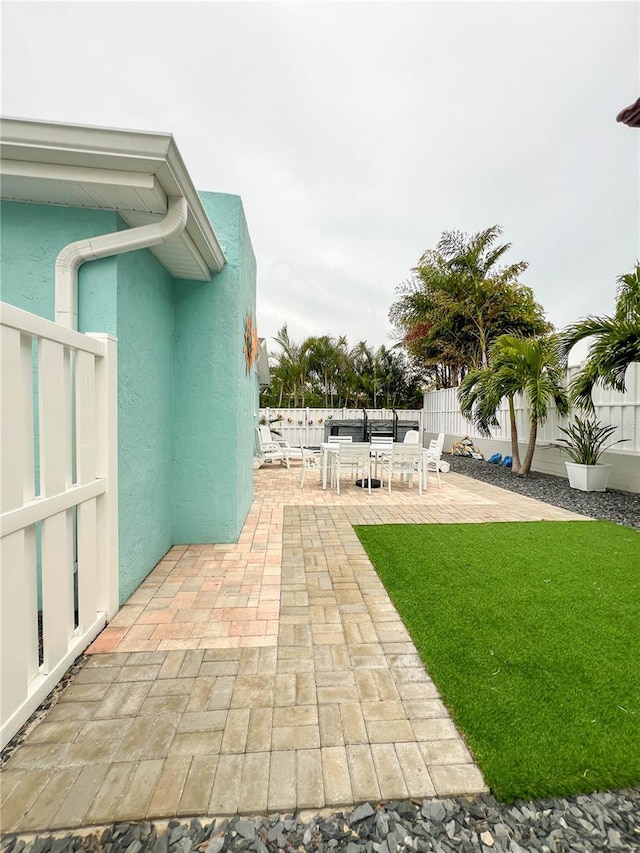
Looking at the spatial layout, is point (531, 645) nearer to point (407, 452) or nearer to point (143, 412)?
point (143, 412)

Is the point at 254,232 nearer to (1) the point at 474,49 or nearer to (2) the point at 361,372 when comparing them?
(2) the point at 361,372

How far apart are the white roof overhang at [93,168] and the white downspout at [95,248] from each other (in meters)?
0.12

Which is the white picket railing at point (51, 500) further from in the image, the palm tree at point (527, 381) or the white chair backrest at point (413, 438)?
the white chair backrest at point (413, 438)

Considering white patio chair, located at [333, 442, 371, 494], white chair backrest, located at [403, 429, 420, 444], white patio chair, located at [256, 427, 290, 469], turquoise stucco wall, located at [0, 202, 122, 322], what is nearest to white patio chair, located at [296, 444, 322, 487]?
white patio chair, located at [256, 427, 290, 469]

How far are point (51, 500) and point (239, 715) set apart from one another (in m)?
1.52

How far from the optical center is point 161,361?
12.4ft

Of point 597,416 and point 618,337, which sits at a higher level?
point 618,337

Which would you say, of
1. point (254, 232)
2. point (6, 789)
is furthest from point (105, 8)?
point (254, 232)

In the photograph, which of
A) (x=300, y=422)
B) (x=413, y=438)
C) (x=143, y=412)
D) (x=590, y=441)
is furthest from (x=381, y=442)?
(x=143, y=412)

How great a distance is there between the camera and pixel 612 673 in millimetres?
2180

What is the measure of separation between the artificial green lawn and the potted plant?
12.2 feet

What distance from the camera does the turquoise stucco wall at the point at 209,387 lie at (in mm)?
4188

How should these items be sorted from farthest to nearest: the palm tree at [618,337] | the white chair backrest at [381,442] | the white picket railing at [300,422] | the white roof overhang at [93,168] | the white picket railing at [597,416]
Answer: the white picket railing at [300,422]
the white chair backrest at [381,442]
the white picket railing at [597,416]
the palm tree at [618,337]
the white roof overhang at [93,168]

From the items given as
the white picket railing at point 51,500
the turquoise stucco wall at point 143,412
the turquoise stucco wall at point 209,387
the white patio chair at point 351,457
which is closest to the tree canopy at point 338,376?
the white patio chair at point 351,457
